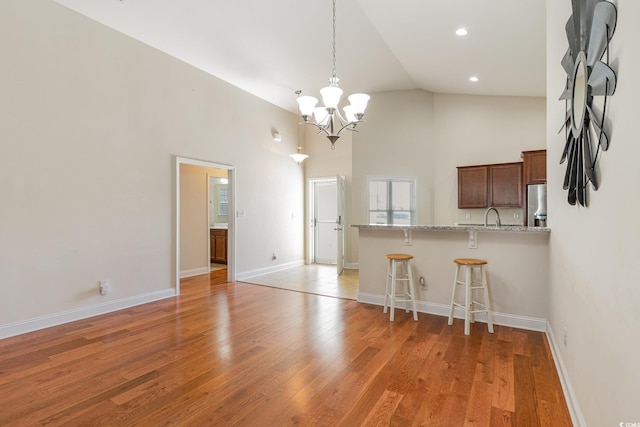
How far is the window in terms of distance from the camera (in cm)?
619

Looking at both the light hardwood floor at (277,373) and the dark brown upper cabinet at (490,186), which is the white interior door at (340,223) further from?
the light hardwood floor at (277,373)

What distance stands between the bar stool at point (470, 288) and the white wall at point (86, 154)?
3798 millimetres

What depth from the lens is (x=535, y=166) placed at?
4859 millimetres

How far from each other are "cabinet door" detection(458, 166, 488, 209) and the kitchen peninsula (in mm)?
2365

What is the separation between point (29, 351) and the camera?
9.20ft

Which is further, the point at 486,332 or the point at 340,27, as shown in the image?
the point at 340,27

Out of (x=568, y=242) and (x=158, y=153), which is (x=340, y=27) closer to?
(x=158, y=153)

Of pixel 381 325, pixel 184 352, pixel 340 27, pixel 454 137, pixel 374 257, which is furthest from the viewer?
pixel 454 137

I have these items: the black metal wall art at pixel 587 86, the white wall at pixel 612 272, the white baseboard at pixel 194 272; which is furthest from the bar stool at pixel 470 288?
the white baseboard at pixel 194 272

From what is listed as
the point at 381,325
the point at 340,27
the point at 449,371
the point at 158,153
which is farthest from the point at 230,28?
the point at 449,371

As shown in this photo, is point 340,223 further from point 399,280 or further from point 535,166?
point 535,166

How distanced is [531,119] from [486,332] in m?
4.11

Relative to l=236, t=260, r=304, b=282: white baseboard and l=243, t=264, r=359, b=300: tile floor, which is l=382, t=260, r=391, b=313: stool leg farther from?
l=236, t=260, r=304, b=282: white baseboard

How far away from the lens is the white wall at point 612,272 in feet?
3.39
